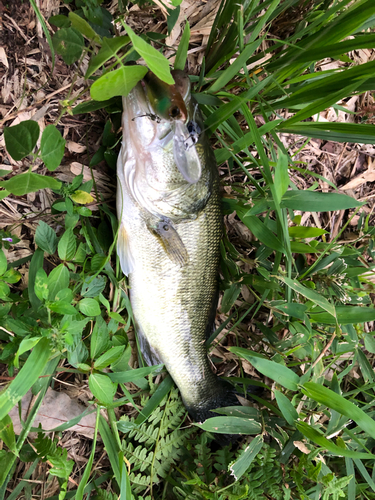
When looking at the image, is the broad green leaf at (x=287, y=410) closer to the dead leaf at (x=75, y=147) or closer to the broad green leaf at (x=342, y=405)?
the broad green leaf at (x=342, y=405)

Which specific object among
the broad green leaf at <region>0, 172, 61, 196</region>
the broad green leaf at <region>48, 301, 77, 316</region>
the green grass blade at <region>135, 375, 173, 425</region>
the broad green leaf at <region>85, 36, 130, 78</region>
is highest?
the broad green leaf at <region>85, 36, 130, 78</region>

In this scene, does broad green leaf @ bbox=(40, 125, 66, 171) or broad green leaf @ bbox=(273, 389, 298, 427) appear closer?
broad green leaf @ bbox=(40, 125, 66, 171)

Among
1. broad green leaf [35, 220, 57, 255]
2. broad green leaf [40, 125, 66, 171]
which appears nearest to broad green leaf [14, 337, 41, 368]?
broad green leaf [35, 220, 57, 255]

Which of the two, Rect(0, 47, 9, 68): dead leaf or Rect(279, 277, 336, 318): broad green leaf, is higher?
Rect(0, 47, 9, 68): dead leaf

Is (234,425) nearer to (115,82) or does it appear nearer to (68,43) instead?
(115,82)

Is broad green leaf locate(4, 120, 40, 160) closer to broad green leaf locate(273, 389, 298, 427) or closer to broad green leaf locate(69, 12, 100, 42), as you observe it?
broad green leaf locate(69, 12, 100, 42)

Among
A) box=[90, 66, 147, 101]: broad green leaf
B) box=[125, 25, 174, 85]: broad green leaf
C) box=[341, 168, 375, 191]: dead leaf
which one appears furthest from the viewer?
box=[341, 168, 375, 191]: dead leaf

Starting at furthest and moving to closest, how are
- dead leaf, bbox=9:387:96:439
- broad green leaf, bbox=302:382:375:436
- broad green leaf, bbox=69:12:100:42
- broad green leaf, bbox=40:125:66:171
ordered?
dead leaf, bbox=9:387:96:439 < broad green leaf, bbox=302:382:375:436 < broad green leaf, bbox=40:125:66:171 < broad green leaf, bbox=69:12:100:42

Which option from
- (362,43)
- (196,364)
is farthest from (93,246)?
(362,43)
